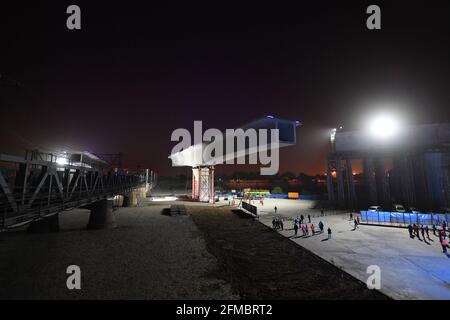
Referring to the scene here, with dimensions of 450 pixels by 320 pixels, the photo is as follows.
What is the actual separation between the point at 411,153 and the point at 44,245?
63.8m

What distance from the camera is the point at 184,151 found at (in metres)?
62.0

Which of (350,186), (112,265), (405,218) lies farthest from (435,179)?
(112,265)

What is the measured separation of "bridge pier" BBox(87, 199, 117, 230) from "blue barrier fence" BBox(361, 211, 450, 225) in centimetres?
3251

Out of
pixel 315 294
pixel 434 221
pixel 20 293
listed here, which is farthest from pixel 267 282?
pixel 434 221

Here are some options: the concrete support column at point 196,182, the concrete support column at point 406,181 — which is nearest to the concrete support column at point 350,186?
the concrete support column at point 406,181

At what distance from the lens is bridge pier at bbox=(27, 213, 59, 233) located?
2231 cm

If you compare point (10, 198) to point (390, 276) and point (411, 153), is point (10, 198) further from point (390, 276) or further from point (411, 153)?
point (411, 153)

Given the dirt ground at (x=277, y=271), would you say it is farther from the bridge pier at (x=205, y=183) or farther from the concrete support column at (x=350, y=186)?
the concrete support column at (x=350, y=186)

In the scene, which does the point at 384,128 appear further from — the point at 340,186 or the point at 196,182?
the point at 196,182

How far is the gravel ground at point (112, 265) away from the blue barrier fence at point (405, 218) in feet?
73.1

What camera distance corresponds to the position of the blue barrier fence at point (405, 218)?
25234 millimetres

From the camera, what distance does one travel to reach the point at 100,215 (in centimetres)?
2492

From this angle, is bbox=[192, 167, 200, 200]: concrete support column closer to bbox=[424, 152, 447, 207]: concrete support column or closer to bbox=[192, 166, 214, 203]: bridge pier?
bbox=[192, 166, 214, 203]: bridge pier

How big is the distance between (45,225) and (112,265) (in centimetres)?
1416
